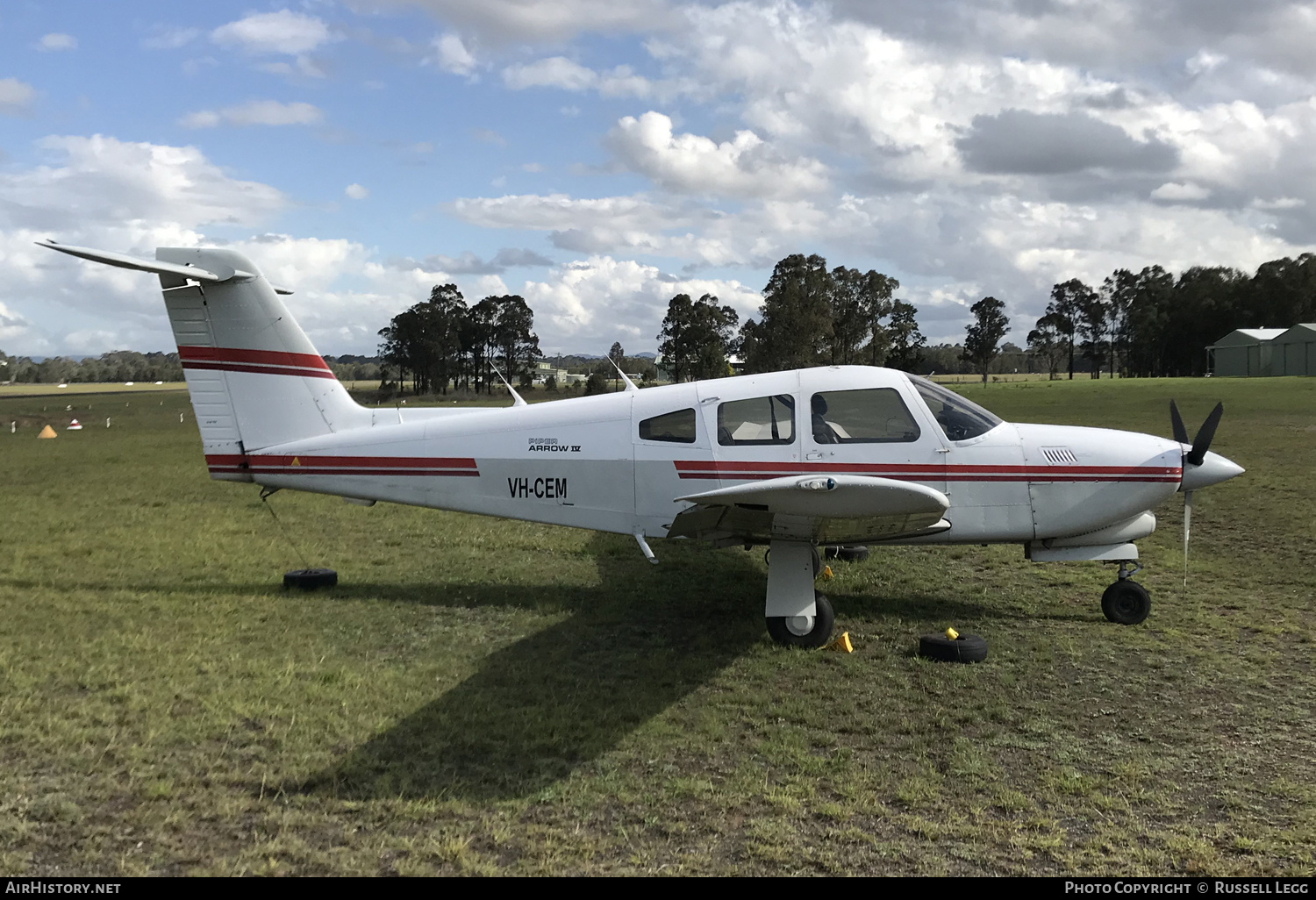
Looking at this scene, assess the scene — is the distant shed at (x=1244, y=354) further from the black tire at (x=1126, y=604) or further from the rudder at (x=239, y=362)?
the rudder at (x=239, y=362)

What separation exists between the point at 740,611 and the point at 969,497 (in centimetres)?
244

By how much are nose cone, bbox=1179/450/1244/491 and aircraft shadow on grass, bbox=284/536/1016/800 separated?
83.7 inches

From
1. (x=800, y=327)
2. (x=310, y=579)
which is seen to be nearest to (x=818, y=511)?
(x=310, y=579)

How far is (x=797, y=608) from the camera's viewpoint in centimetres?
717

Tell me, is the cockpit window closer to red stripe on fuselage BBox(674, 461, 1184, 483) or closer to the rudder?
red stripe on fuselage BBox(674, 461, 1184, 483)

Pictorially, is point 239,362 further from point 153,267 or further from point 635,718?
point 635,718

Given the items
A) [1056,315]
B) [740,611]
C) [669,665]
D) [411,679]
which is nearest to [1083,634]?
[740,611]

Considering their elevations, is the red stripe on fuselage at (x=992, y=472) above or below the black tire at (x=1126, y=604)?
above

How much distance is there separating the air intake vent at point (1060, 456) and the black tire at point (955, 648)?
1759 mm

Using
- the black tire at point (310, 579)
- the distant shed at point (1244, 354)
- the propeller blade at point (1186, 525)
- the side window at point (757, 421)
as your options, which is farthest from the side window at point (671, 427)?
the distant shed at point (1244, 354)

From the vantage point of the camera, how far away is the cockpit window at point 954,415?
24.7ft

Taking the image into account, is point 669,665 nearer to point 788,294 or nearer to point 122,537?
point 122,537

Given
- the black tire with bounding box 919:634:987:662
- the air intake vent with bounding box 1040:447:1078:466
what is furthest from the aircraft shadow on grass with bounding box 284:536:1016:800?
the air intake vent with bounding box 1040:447:1078:466

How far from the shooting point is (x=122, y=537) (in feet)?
38.0
